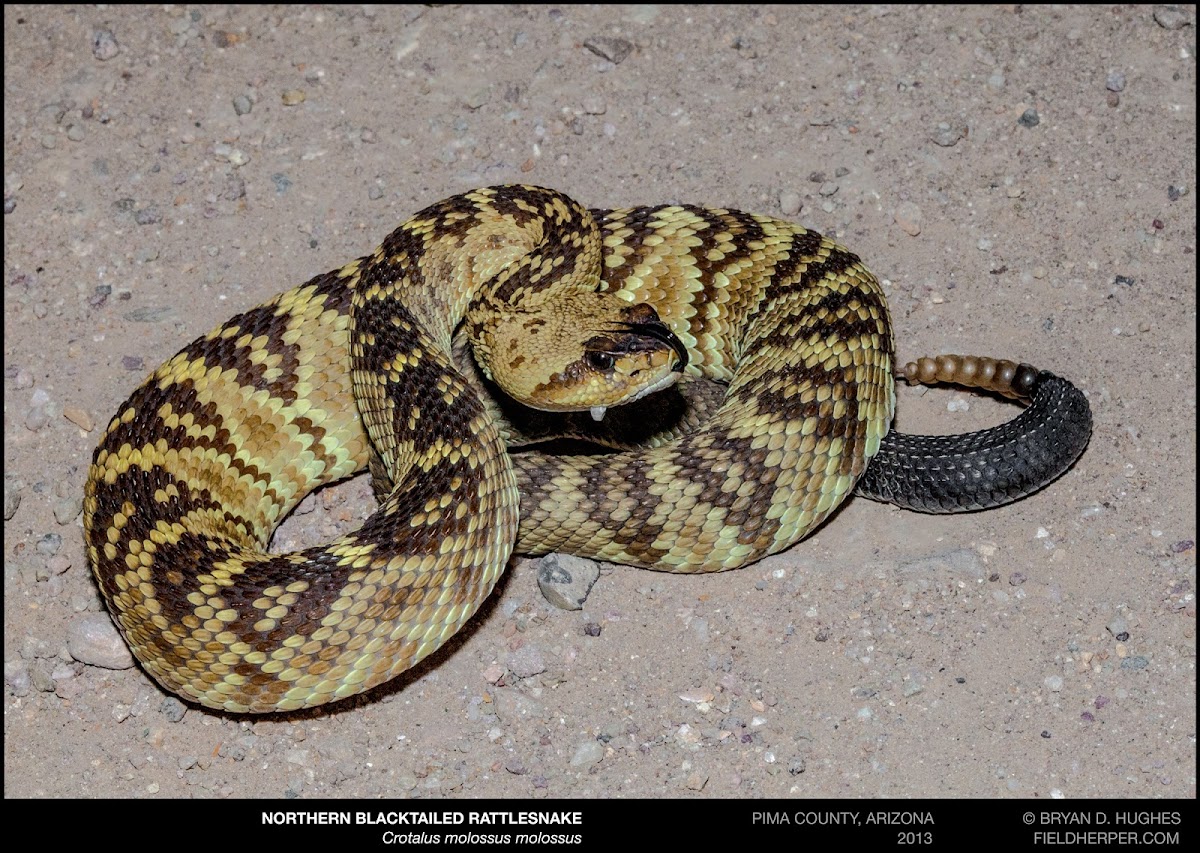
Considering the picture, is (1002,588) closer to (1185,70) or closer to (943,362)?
(943,362)

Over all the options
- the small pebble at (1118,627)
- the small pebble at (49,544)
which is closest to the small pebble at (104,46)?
the small pebble at (49,544)

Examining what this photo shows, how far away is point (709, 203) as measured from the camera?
8.17 m

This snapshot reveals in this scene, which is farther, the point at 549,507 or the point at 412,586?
the point at 549,507

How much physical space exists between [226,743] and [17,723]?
107 centimetres

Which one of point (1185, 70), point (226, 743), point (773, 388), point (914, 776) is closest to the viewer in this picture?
point (914, 776)

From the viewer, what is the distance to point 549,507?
6402 millimetres

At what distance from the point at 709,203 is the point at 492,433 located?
2.65m

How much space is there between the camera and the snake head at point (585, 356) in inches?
240

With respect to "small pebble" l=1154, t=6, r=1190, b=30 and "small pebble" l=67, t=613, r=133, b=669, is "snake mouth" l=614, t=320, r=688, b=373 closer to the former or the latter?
"small pebble" l=67, t=613, r=133, b=669

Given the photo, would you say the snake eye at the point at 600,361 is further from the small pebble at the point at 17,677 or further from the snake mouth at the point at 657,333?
the small pebble at the point at 17,677

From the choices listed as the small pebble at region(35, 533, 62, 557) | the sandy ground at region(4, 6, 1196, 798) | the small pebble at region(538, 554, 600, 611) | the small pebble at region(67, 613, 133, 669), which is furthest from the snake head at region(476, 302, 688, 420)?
the small pebble at region(35, 533, 62, 557)

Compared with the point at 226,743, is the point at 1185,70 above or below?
above

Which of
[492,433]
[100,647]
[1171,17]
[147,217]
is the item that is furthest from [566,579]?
[1171,17]
